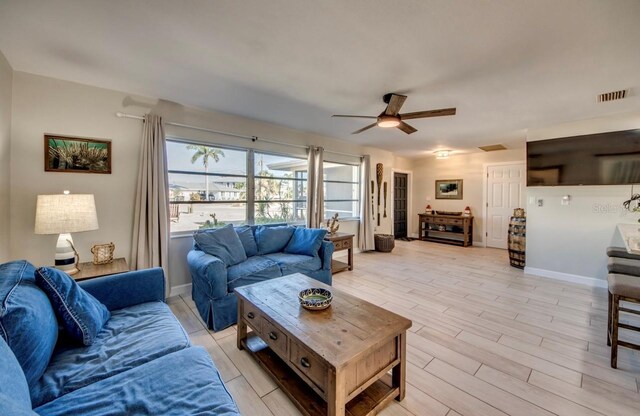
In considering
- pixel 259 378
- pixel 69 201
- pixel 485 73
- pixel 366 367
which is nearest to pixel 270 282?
pixel 259 378

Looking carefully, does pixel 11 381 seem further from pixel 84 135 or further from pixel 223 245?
pixel 84 135

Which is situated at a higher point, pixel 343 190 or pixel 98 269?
pixel 343 190

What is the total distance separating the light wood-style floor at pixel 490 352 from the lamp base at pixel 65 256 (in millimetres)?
1074

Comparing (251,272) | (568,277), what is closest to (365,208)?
(568,277)

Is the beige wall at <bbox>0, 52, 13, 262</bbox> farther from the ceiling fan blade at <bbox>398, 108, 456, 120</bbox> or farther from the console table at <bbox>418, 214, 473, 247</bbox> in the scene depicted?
the console table at <bbox>418, 214, 473, 247</bbox>

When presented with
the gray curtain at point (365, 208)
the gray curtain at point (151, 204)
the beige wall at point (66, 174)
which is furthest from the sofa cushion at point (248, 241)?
the gray curtain at point (365, 208)

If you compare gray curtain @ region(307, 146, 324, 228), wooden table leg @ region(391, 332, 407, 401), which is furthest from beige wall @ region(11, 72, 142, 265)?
wooden table leg @ region(391, 332, 407, 401)

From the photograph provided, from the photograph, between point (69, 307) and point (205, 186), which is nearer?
point (69, 307)

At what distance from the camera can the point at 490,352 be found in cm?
212

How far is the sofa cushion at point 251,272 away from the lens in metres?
2.61

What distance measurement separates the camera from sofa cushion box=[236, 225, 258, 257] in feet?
10.7

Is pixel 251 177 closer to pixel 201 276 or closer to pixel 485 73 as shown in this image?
pixel 201 276

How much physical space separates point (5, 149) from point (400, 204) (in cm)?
752

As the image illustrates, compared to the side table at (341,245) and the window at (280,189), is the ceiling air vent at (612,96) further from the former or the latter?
the window at (280,189)
